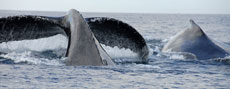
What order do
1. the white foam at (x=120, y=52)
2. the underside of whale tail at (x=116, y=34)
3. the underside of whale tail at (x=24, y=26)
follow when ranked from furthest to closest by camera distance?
the white foam at (x=120, y=52), the underside of whale tail at (x=116, y=34), the underside of whale tail at (x=24, y=26)

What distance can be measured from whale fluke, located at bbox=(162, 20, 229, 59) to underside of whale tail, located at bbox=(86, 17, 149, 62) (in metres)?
3.30

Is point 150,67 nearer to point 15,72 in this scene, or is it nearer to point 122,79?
point 122,79

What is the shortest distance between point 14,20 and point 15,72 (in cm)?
100

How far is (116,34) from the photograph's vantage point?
895cm

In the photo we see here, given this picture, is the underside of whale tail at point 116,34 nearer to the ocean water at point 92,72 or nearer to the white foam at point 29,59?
the ocean water at point 92,72

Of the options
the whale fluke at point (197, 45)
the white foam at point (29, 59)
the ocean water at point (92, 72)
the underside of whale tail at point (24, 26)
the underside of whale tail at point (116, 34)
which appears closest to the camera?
the ocean water at point (92, 72)

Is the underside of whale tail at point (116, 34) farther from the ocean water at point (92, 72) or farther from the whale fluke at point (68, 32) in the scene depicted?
the whale fluke at point (68, 32)

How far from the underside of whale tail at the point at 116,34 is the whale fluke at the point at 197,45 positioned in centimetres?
330

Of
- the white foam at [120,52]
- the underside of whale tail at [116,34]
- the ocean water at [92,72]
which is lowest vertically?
the ocean water at [92,72]

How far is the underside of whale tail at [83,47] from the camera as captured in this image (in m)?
7.70

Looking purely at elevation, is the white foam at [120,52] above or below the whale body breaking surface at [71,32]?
below

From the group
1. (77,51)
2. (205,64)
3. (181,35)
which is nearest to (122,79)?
(77,51)

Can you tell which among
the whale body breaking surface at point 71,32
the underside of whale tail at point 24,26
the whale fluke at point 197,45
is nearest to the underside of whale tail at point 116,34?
the whale body breaking surface at point 71,32

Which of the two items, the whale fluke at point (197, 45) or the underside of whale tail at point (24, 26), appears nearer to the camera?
the underside of whale tail at point (24, 26)
